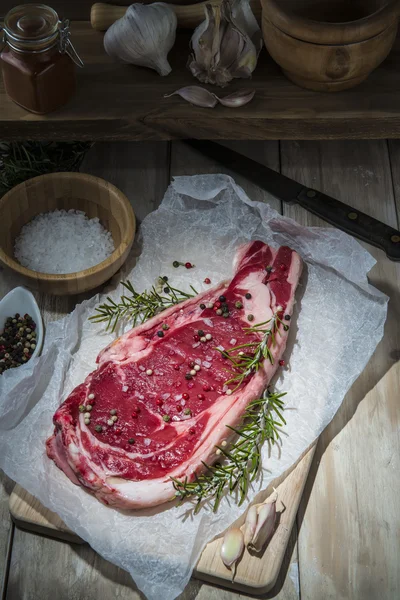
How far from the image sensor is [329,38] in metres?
2.12

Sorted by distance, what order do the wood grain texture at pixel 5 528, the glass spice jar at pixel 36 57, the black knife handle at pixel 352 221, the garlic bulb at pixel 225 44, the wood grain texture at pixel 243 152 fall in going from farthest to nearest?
the wood grain texture at pixel 243 152, the black knife handle at pixel 352 221, the garlic bulb at pixel 225 44, the glass spice jar at pixel 36 57, the wood grain texture at pixel 5 528

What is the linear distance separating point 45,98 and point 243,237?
65 centimetres

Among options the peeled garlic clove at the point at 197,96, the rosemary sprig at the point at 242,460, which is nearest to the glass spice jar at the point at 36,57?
the peeled garlic clove at the point at 197,96

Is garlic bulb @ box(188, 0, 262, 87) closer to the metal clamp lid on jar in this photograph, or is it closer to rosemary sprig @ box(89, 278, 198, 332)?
the metal clamp lid on jar

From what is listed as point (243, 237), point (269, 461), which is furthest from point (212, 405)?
point (243, 237)

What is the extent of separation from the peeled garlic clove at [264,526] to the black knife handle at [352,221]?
817 millimetres

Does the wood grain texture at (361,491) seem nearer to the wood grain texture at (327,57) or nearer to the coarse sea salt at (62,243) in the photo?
the wood grain texture at (327,57)

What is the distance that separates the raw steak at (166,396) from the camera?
1.97 m

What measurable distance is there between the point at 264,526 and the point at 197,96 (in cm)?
114

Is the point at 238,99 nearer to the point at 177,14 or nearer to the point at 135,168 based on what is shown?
the point at 177,14

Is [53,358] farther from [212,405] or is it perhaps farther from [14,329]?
[212,405]

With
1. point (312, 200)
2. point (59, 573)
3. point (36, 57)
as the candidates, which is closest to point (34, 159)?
point (36, 57)

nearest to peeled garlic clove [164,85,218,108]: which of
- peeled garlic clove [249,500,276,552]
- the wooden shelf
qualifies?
the wooden shelf

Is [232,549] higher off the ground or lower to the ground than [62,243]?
lower
